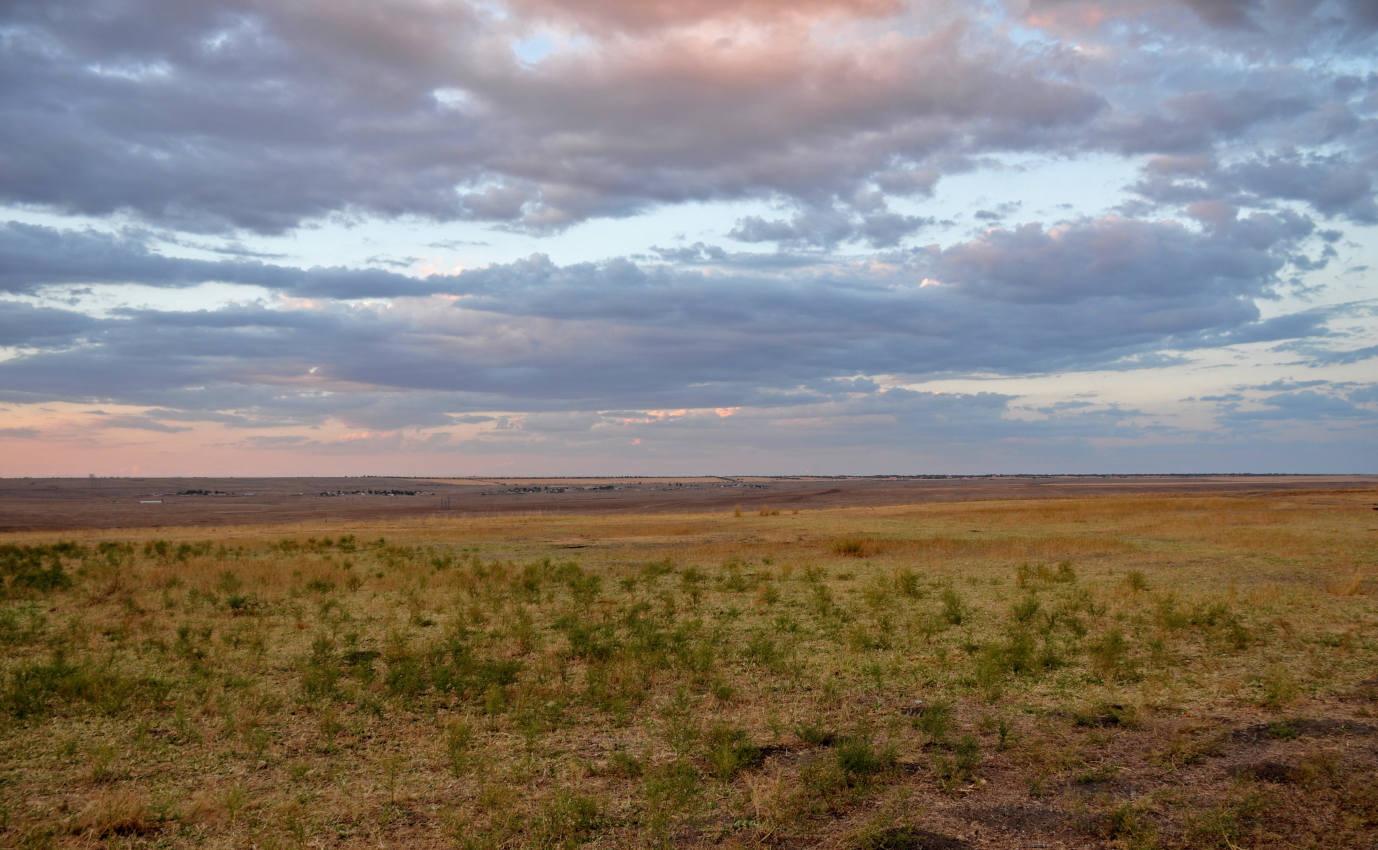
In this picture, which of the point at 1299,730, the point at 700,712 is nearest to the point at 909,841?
the point at 700,712

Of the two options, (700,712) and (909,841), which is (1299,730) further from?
(700,712)

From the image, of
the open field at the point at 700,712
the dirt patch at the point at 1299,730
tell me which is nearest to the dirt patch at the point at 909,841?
the open field at the point at 700,712

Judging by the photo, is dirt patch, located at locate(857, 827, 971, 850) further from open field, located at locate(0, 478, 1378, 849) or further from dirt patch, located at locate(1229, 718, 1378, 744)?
dirt patch, located at locate(1229, 718, 1378, 744)

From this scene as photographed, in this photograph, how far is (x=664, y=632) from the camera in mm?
15812

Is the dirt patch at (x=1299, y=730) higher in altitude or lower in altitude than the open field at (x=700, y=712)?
higher

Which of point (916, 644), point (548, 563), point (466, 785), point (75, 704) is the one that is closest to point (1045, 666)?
point (916, 644)

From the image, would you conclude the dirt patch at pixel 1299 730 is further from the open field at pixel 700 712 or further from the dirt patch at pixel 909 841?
the dirt patch at pixel 909 841

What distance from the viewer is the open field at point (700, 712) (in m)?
7.41

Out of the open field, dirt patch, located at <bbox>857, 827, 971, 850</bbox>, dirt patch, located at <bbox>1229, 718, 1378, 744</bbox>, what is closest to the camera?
dirt patch, located at <bbox>857, 827, 971, 850</bbox>

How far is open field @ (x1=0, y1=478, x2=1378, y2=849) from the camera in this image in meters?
7.41

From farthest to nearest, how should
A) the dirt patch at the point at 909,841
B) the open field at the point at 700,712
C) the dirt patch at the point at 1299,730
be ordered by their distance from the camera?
the dirt patch at the point at 1299,730 → the open field at the point at 700,712 → the dirt patch at the point at 909,841

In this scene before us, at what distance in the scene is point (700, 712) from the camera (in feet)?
35.5

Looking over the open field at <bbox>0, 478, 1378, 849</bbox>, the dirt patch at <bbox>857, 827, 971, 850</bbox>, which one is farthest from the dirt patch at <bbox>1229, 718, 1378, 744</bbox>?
the dirt patch at <bbox>857, 827, 971, 850</bbox>

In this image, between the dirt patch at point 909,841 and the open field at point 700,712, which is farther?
the open field at point 700,712
